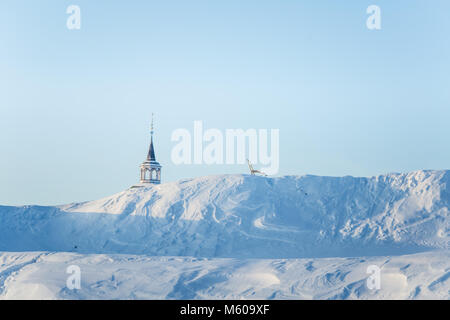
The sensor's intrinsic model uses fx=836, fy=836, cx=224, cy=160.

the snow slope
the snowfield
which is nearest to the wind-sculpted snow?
the snowfield

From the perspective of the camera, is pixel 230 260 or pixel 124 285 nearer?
pixel 124 285

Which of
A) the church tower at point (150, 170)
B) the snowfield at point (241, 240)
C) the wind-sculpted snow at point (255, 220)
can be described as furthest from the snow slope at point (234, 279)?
the church tower at point (150, 170)

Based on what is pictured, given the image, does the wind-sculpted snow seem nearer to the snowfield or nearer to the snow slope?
the snowfield

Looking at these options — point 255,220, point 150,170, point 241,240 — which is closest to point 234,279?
point 241,240

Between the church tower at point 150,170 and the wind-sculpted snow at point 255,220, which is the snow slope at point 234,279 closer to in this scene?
the wind-sculpted snow at point 255,220
